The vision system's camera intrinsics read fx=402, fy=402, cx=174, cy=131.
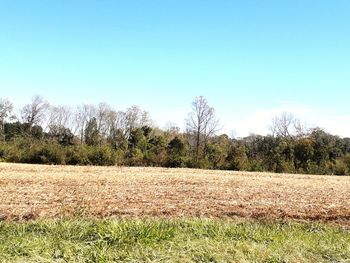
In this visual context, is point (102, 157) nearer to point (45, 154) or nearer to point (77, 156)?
point (77, 156)

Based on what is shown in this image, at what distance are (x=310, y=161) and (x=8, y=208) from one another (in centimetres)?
3966

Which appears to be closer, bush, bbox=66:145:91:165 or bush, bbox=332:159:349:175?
bush, bbox=66:145:91:165

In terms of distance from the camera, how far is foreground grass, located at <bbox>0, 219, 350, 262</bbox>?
4594mm

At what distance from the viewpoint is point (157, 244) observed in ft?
16.8

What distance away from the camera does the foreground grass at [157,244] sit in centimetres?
459

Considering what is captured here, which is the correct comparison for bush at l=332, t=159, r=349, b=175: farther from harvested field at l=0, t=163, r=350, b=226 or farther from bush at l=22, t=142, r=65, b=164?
bush at l=22, t=142, r=65, b=164

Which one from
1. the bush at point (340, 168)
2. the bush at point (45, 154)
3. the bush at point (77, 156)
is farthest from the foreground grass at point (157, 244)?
the bush at point (340, 168)

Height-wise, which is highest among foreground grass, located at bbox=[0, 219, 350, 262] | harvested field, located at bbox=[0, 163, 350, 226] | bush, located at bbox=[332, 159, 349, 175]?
bush, located at bbox=[332, 159, 349, 175]

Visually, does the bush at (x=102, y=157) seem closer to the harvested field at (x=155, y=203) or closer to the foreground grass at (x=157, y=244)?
the harvested field at (x=155, y=203)

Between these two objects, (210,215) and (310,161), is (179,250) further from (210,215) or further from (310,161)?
(310,161)

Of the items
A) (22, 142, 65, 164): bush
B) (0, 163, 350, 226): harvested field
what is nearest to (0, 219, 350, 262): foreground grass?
(0, 163, 350, 226): harvested field

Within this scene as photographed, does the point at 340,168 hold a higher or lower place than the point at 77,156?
lower

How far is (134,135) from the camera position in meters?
55.3

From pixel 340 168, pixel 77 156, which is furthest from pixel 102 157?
pixel 340 168
